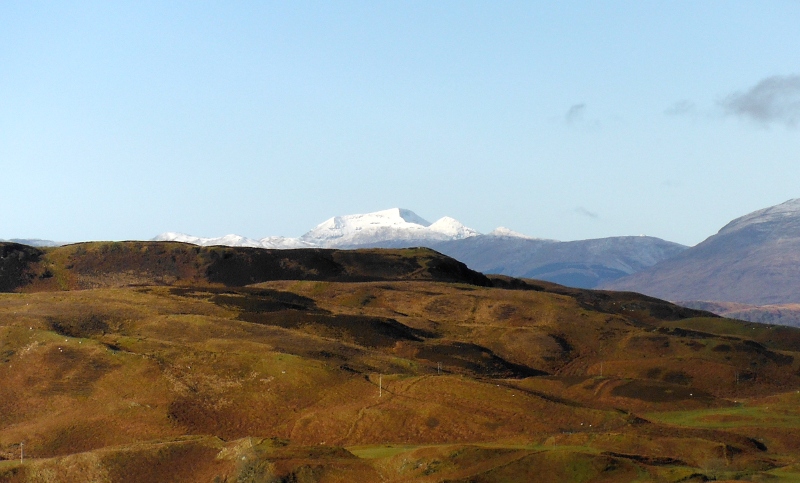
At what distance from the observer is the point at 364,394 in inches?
4350

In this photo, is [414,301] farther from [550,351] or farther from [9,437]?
[9,437]

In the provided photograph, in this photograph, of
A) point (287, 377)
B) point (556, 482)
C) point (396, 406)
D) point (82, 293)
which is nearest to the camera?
point (556, 482)

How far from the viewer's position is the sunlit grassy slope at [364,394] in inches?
3140

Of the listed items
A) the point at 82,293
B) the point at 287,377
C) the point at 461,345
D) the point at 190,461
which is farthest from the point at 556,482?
the point at 82,293

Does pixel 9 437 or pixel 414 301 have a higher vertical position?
pixel 414 301

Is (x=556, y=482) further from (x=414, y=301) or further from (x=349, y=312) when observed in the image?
(x=414, y=301)

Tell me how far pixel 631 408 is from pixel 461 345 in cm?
3483

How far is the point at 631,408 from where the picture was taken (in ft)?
403

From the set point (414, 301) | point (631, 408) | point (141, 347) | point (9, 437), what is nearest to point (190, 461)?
point (9, 437)

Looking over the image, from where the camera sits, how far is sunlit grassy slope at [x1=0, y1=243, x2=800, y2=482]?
79750mm

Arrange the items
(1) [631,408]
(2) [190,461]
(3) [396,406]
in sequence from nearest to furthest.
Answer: (2) [190,461] < (3) [396,406] < (1) [631,408]

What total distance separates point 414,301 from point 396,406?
82.8 meters

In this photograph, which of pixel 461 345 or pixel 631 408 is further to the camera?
pixel 461 345

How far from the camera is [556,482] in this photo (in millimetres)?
74188
